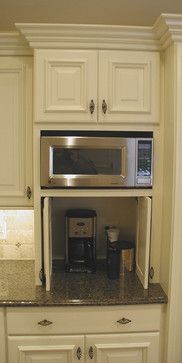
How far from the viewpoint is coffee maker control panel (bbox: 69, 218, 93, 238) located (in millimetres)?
1942

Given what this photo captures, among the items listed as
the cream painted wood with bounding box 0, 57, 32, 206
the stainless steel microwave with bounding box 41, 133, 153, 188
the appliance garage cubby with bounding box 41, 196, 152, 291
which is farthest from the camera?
the appliance garage cubby with bounding box 41, 196, 152, 291

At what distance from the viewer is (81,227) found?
195 centimetres

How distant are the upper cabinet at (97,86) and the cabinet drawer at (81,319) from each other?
103 centimetres

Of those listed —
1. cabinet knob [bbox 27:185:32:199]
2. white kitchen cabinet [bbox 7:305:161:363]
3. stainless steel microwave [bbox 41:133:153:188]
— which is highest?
stainless steel microwave [bbox 41:133:153:188]

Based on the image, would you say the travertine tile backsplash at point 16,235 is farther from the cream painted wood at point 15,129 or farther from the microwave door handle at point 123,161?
the microwave door handle at point 123,161

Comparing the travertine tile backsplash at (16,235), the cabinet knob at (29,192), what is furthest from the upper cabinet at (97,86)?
the travertine tile backsplash at (16,235)

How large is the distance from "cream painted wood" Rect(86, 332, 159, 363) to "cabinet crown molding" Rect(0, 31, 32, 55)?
1.66 meters

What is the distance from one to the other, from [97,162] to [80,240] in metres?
0.56

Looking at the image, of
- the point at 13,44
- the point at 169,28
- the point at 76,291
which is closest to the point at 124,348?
the point at 76,291

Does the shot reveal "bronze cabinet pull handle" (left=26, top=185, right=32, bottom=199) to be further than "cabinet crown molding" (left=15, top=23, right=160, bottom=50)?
Yes

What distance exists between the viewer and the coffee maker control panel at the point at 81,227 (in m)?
1.94

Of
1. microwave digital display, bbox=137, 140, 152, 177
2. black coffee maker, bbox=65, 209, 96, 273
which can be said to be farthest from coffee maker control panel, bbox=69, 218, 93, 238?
microwave digital display, bbox=137, 140, 152, 177

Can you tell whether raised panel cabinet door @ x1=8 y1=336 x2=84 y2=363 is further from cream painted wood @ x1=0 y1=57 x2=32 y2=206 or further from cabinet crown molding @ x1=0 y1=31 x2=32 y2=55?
cabinet crown molding @ x1=0 y1=31 x2=32 y2=55

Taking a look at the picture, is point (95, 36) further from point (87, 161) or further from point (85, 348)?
point (85, 348)
